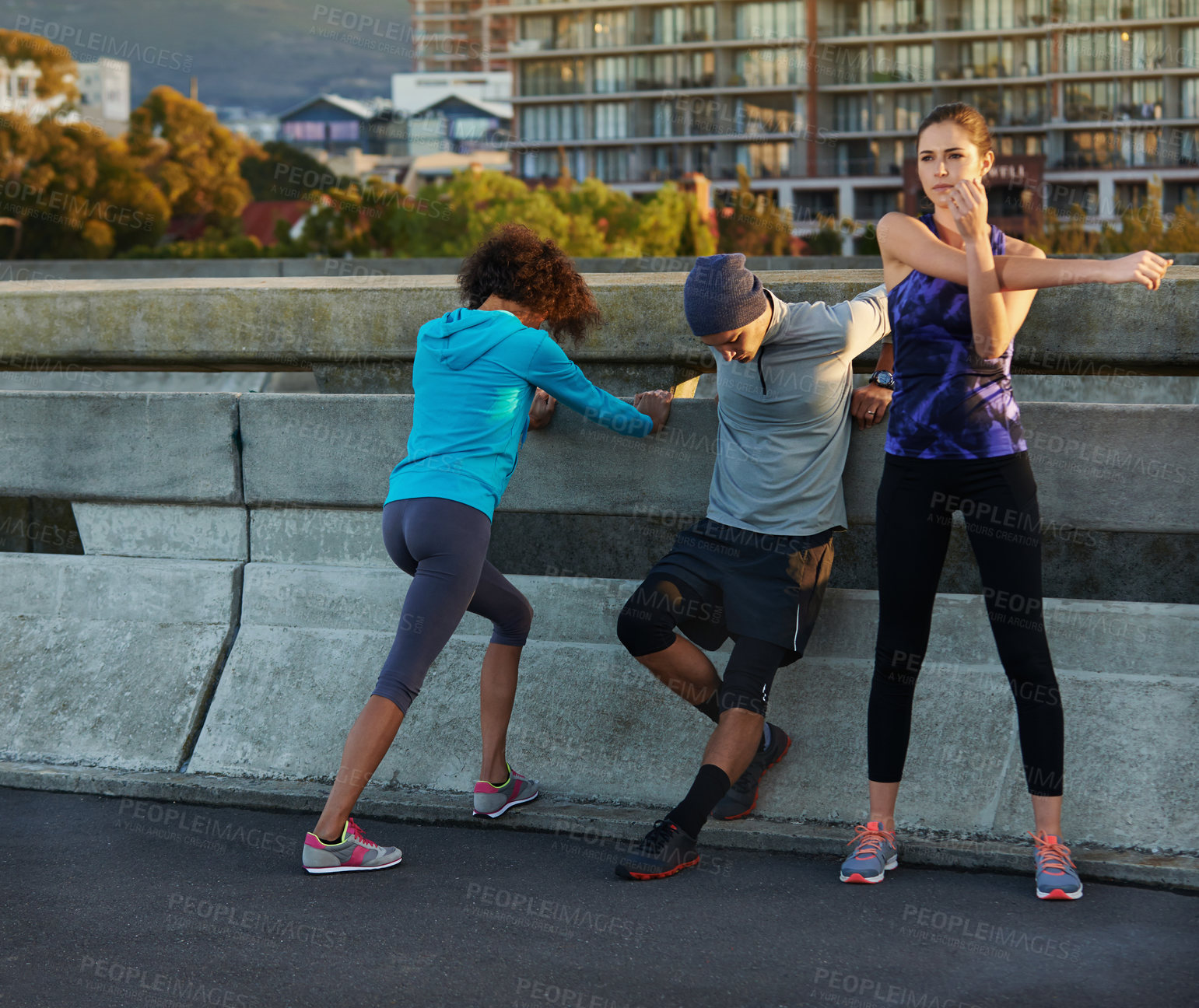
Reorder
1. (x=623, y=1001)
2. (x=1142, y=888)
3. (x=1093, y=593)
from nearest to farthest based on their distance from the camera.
Result: (x=623, y=1001) < (x=1142, y=888) < (x=1093, y=593)

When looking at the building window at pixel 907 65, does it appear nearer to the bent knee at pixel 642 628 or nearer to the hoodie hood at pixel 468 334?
the hoodie hood at pixel 468 334

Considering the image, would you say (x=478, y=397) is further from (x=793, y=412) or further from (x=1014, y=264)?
(x=1014, y=264)

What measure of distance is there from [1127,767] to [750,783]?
115cm

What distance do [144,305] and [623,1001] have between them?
3852mm

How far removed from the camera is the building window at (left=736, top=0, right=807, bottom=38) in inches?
3295

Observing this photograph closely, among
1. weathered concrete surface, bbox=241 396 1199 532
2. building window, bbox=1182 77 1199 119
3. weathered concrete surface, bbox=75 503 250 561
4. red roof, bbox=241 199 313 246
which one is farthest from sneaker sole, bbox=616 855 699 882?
red roof, bbox=241 199 313 246

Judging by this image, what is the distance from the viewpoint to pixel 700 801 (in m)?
3.99

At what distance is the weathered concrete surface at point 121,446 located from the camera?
204 inches

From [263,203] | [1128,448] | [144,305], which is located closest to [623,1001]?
[1128,448]

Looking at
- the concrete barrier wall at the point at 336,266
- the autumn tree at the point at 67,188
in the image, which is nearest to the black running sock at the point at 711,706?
the concrete barrier wall at the point at 336,266

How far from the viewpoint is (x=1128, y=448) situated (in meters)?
4.29

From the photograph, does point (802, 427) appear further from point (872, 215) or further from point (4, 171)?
point (872, 215)

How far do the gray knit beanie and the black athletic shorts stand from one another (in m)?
0.67

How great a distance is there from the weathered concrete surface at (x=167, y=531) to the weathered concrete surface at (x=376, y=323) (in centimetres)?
79
